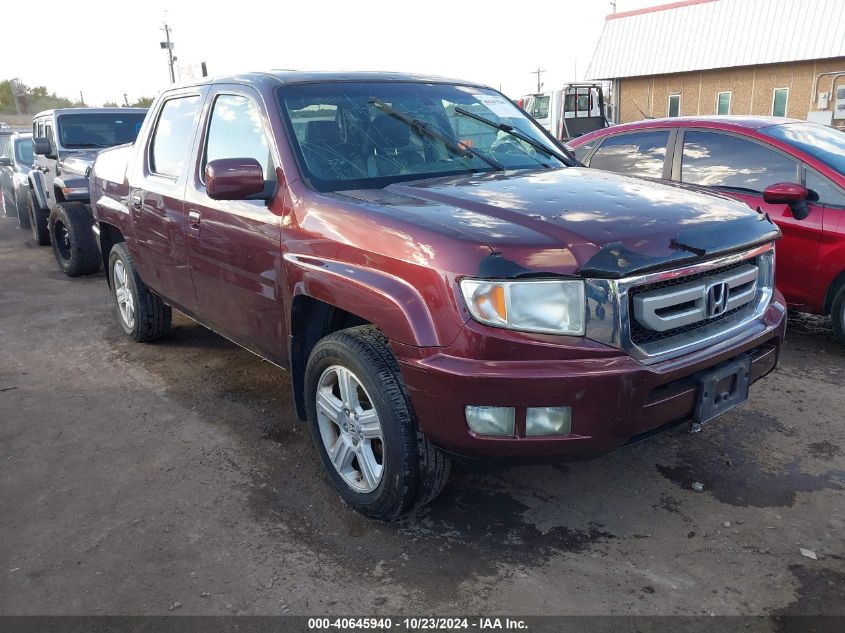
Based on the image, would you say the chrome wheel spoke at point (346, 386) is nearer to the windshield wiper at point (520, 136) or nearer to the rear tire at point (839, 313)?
the windshield wiper at point (520, 136)

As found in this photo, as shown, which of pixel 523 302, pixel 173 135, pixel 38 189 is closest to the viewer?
pixel 523 302

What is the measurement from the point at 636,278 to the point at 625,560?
1.10 m

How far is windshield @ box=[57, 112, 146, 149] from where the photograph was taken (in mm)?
8828

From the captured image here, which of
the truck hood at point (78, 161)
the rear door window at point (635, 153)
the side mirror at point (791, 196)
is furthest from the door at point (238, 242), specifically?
the truck hood at point (78, 161)

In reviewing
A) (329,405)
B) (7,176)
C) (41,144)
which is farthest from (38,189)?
(329,405)

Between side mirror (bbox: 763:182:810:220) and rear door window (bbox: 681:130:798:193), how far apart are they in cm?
19

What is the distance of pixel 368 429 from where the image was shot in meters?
2.85

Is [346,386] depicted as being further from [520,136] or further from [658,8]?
[658,8]

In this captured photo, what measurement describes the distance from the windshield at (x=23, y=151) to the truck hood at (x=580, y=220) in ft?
34.3

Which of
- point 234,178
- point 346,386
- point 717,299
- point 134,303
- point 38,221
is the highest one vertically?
point 234,178

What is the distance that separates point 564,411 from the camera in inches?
92.5

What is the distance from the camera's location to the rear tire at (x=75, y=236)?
7738 mm

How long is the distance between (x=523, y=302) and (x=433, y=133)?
1.47m

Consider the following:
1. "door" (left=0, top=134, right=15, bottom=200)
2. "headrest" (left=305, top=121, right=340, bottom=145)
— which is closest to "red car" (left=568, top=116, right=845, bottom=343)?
"headrest" (left=305, top=121, right=340, bottom=145)
